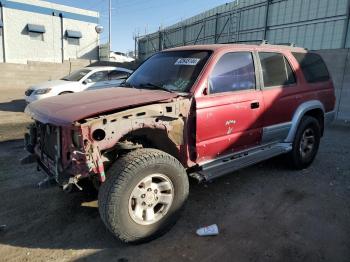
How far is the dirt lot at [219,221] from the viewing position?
3.12 m

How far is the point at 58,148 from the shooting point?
3.10 m

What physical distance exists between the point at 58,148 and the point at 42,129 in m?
0.60

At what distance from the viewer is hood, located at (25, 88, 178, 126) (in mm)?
3004

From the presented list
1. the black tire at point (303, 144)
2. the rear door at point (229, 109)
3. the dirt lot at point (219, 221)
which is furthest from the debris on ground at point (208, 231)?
the black tire at point (303, 144)

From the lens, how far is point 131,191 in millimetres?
3041

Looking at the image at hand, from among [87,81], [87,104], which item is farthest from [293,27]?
[87,104]

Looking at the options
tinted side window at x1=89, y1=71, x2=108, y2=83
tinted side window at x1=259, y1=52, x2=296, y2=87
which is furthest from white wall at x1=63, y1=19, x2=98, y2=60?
tinted side window at x1=259, y1=52, x2=296, y2=87

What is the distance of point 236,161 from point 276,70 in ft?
5.12

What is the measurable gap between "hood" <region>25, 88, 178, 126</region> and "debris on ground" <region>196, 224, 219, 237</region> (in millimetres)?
1459

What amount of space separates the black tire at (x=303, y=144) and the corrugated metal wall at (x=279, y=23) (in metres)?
9.39

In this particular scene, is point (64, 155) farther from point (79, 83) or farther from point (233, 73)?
point (79, 83)

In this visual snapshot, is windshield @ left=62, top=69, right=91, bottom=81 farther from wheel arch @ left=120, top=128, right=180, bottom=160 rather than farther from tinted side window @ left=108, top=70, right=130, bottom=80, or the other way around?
wheel arch @ left=120, top=128, right=180, bottom=160

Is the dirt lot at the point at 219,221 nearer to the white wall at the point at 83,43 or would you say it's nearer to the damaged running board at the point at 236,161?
the damaged running board at the point at 236,161

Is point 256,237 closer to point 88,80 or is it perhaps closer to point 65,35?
point 88,80
